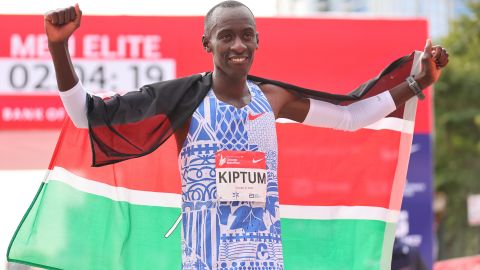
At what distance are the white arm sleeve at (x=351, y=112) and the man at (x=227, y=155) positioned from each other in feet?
1.52

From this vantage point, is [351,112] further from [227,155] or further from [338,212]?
[227,155]

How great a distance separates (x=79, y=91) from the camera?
3262mm

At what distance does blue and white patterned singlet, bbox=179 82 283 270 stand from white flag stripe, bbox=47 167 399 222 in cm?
81

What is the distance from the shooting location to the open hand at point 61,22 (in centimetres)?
309

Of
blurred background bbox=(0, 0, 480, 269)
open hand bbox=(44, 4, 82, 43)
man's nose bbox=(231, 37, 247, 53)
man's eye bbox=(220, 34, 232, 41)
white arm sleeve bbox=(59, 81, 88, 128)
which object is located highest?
blurred background bbox=(0, 0, 480, 269)

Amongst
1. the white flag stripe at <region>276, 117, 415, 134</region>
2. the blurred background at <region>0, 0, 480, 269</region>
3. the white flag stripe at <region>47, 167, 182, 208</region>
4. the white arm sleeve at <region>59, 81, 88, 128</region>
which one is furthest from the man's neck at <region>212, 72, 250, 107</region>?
the blurred background at <region>0, 0, 480, 269</region>

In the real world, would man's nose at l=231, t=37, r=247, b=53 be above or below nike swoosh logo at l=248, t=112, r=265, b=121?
above

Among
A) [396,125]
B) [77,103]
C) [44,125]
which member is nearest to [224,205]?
[77,103]

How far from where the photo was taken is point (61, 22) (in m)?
3.10

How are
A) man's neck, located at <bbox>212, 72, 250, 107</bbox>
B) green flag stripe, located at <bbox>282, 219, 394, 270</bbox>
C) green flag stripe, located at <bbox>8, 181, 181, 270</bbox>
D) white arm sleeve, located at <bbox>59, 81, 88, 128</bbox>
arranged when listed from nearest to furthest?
white arm sleeve, located at <bbox>59, 81, 88, 128</bbox> → man's neck, located at <bbox>212, 72, 250, 107</bbox> → green flag stripe, located at <bbox>8, 181, 181, 270</bbox> → green flag stripe, located at <bbox>282, 219, 394, 270</bbox>

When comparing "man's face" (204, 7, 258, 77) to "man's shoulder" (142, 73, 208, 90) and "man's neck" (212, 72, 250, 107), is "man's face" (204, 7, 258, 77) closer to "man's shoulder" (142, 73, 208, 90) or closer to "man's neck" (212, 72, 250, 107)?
"man's neck" (212, 72, 250, 107)

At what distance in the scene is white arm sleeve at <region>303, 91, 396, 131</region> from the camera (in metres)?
3.94

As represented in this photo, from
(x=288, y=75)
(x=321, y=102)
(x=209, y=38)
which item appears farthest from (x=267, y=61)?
(x=209, y=38)

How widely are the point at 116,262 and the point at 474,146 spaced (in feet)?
70.0
